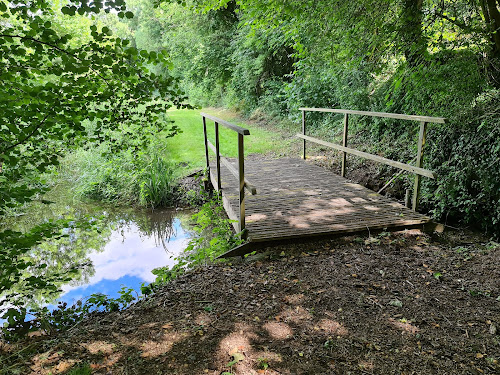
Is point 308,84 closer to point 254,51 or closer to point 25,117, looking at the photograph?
point 254,51

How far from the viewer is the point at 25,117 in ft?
7.92

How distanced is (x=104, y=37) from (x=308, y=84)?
9720 millimetres

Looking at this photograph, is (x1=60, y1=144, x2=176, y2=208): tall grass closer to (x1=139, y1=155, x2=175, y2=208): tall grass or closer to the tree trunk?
(x1=139, y1=155, x2=175, y2=208): tall grass

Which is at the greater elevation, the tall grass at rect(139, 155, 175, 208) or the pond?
the tall grass at rect(139, 155, 175, 208)

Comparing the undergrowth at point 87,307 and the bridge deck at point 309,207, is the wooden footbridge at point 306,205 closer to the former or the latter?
the bridge deck at point 309,207

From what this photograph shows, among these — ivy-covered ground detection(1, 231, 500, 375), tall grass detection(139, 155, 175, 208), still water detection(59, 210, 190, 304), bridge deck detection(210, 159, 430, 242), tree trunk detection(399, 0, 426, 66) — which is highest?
tree trunk detection(399, 0, 426, 66)

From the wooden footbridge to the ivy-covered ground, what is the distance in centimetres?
44

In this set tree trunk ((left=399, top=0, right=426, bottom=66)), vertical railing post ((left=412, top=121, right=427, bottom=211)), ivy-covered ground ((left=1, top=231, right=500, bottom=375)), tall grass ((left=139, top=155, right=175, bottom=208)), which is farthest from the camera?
tall grass ((left=139, top=155, right=175, bottom=208))

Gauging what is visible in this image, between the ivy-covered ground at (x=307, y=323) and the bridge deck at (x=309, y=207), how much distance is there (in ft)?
1.46

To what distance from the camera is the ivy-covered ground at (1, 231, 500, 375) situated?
2.28 m

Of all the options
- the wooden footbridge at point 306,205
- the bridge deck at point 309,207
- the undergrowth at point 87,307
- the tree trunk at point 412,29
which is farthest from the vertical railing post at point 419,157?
the undergrowth at point 87,307

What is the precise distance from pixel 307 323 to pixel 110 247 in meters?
4.84

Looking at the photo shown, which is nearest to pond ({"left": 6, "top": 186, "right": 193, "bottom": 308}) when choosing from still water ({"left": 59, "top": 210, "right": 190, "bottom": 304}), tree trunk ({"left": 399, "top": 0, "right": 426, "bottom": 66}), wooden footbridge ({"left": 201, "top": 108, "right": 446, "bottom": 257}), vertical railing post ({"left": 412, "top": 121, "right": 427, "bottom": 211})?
still water ({"left": 59, "top": 210, "right": 190, "bottom": 304})

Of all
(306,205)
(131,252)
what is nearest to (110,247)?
(131,252)
